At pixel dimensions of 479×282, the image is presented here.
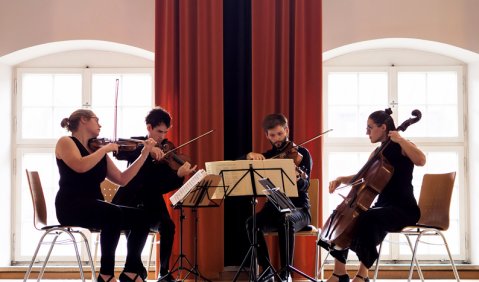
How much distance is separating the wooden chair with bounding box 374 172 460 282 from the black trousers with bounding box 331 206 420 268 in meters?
0.13

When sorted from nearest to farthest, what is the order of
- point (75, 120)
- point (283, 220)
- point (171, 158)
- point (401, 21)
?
point (75, 120), point (283, 220), point (171, 158), point (401, 21)

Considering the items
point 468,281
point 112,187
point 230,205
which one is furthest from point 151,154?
point 468,281

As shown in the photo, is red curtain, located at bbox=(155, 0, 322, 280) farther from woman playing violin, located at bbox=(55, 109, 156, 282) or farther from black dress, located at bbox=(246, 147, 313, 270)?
woman playing violin, located at bbox=(55, 109, 156, 282)

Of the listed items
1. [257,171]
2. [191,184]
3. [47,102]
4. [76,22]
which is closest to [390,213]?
[257,171]

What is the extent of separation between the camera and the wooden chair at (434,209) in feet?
12.6

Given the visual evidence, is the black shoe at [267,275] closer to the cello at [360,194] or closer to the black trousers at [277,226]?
the black trousers at [277,226]

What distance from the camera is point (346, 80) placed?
516 centimetres

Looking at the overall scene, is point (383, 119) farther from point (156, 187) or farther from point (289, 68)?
point (156, 187)

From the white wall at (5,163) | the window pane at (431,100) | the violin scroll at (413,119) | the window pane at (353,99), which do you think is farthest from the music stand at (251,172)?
the white wall at (5,163)

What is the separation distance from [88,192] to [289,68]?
72.1 inches

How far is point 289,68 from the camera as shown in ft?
15.5

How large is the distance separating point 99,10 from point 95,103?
77cm

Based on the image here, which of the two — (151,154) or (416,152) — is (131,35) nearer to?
(151,154)

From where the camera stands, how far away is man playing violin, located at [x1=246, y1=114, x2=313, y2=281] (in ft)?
12.5
